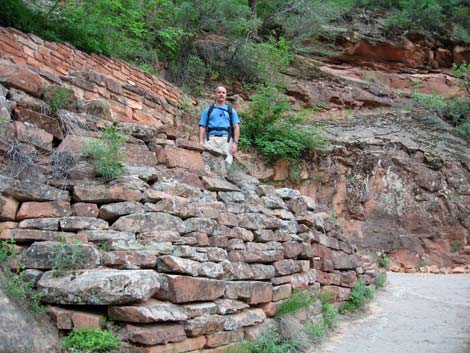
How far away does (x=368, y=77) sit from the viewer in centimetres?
1755

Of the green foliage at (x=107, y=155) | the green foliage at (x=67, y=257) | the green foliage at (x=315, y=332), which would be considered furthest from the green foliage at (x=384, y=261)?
the green foliage at (x=67, y=257)

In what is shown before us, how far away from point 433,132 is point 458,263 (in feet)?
15.0

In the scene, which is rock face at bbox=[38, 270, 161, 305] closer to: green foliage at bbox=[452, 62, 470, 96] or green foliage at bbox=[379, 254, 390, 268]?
green foliage at bbox=[379, 254, 390, 268]

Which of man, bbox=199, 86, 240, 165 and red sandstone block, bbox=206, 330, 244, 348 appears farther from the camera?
man, bbox=199, 86, 240, 165

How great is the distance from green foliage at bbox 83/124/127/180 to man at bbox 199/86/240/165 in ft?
7.04

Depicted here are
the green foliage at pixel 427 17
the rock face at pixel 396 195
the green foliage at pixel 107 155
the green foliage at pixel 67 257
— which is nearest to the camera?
the green foliage at pixel 67 257

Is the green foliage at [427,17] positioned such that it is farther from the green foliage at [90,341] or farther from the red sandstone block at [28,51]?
the green foliage at [90,341]

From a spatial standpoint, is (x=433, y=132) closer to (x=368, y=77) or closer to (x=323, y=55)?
(x=368, y=77)

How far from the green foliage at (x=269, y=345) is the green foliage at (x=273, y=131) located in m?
7.02

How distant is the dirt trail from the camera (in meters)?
5.57

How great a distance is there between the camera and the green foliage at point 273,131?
11680 mm

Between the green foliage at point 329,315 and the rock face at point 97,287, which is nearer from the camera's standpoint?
the rock face at point 97,287

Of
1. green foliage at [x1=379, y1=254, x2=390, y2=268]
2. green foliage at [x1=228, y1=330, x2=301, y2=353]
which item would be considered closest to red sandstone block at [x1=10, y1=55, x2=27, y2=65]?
green foliage at [x1=228, y1=330, x2=301, y2=353]

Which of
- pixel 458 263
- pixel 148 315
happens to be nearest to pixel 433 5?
pixel 458 263
